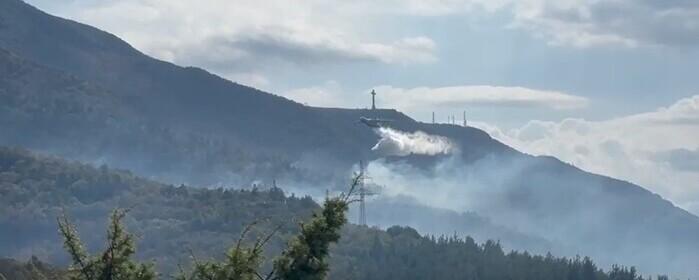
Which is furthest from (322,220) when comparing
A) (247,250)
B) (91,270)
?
(91,270)

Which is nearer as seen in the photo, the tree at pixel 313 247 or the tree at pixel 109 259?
the tree at pixel 109 259

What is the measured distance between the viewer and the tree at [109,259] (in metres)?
37.3

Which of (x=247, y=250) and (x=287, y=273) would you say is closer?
(x=247, y=250)

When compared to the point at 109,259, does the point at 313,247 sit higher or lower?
higher

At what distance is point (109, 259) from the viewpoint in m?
37.8

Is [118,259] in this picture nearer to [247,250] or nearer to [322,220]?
[247,250]

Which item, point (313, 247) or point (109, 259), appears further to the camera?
point (313, 247)

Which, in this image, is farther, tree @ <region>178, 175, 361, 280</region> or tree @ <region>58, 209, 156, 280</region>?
tree @ <region>178, 175, 361, 280</region>

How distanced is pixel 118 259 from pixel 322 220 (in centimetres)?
602

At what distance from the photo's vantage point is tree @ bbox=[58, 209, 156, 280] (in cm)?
3731

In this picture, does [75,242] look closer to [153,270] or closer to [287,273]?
[153,270]

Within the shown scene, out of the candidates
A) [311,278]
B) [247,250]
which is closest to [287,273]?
[311,278]

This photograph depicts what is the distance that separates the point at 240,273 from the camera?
1437 inches

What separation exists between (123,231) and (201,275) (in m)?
2.50
